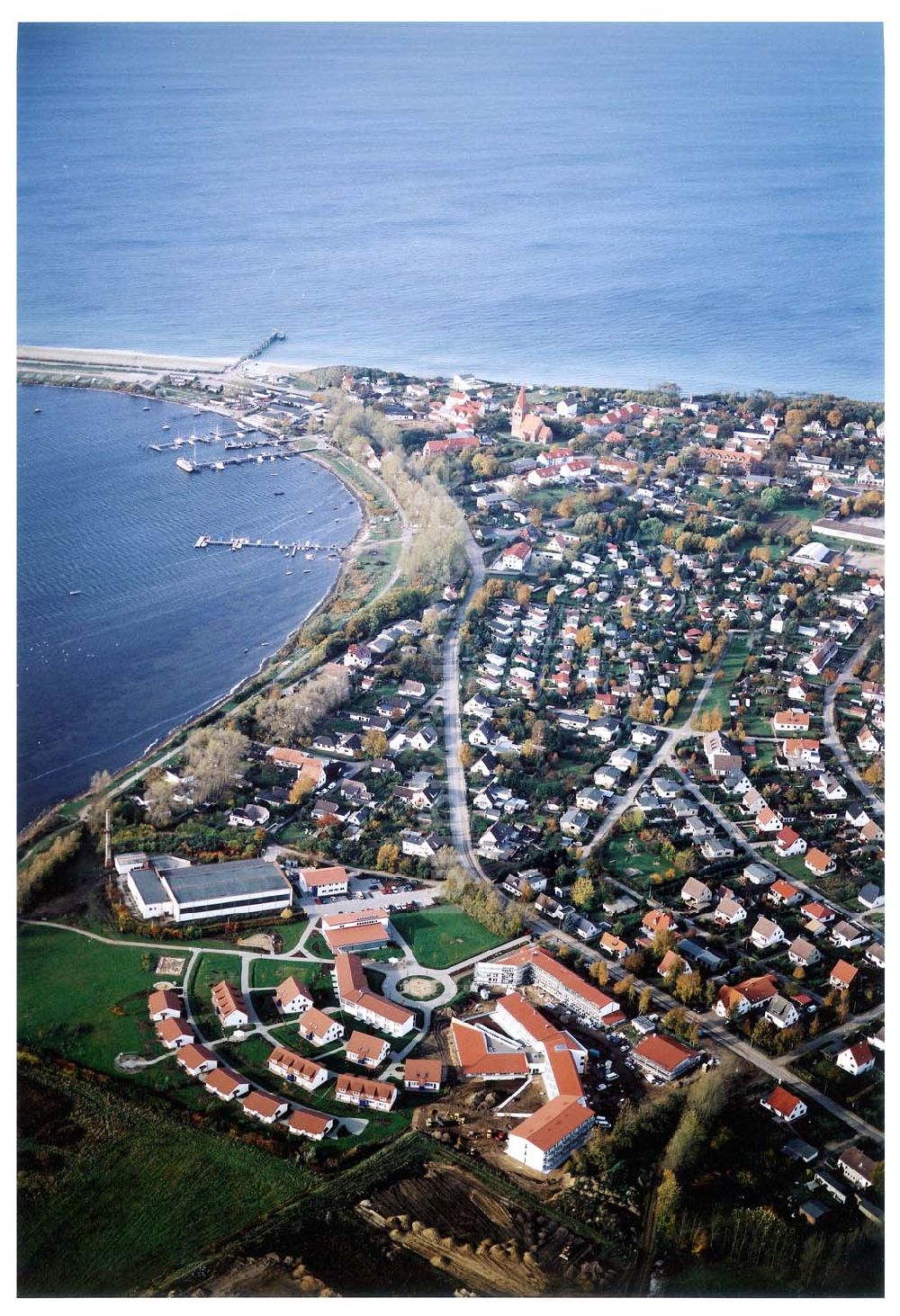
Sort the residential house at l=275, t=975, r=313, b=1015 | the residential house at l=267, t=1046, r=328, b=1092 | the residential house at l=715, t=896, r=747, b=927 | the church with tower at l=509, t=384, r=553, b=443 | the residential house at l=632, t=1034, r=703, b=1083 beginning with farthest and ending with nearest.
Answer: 1. the church with tower at l=509, t=384, r=553, b=443
2. the residential house at l=715, t=896, r=747, b=927
3. the residential house at l=275, t=975, r=313, b=1015
4. the residential house at l=632, t=1034, r=703, b=1083
5. the residential house at l=267, t=1046, r=328, b=1092

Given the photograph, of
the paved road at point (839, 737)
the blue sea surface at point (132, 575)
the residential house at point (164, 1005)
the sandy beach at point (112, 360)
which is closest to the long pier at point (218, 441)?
the blue sea surface at point (132, 575)

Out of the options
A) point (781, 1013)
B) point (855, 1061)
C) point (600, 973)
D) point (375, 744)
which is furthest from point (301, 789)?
point (855, 1061)

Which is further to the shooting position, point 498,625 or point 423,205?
point 423,205

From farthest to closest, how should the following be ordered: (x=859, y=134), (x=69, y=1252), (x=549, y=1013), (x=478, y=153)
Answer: (x=478, y=153) → (x=859, y=134) → (x=549, y=1013) → (x=69, y=1252)

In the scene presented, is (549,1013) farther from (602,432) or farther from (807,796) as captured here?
(602,432)

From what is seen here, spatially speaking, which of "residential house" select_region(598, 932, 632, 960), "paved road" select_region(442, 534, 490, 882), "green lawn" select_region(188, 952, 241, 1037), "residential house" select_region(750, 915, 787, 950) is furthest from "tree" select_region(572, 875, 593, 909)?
"green lawn" select_region(188, 952, 241, 1037)

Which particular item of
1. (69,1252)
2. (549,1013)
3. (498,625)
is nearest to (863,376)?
(498,625)

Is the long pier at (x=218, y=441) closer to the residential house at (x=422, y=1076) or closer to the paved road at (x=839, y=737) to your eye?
the paved road at (x=839, y=737)

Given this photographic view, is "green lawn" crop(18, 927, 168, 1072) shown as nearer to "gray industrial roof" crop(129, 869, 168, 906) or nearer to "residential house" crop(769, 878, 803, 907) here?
"gray industrial roof" crop(129, 869, 168, 906)
